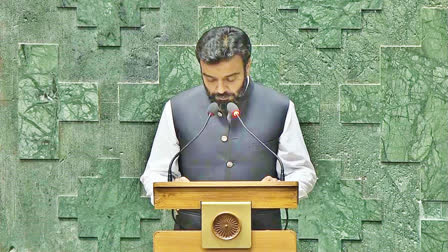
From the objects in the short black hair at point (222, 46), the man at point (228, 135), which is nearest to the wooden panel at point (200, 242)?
the man at point (228, 135)

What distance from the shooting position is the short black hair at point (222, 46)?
4660 millimetres

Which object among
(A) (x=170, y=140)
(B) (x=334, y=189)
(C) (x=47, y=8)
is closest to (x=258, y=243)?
(A) (x=170, y=140)

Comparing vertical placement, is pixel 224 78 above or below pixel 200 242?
above

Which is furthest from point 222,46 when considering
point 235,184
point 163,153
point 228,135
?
point 235,184

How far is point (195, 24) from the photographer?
18.6 ft

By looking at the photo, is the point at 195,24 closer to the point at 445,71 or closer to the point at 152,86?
the point at 152,86

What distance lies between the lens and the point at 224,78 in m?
4.66

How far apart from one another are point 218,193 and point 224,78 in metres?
0.74

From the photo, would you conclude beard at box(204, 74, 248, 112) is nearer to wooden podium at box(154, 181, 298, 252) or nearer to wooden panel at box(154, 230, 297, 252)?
wooden podium at box(154, 181, 298, 252)

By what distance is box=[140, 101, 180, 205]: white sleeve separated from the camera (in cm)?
477

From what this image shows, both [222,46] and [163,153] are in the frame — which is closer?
[222,46]

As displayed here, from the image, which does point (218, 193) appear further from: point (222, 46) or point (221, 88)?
point (222, 46)

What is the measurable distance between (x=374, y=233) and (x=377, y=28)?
3.94 feet

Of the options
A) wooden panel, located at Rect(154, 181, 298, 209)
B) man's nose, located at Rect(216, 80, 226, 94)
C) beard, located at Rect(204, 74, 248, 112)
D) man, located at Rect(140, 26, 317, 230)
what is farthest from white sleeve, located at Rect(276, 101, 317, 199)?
wooden panel, located at Rect(154, 181, 298, 209)
